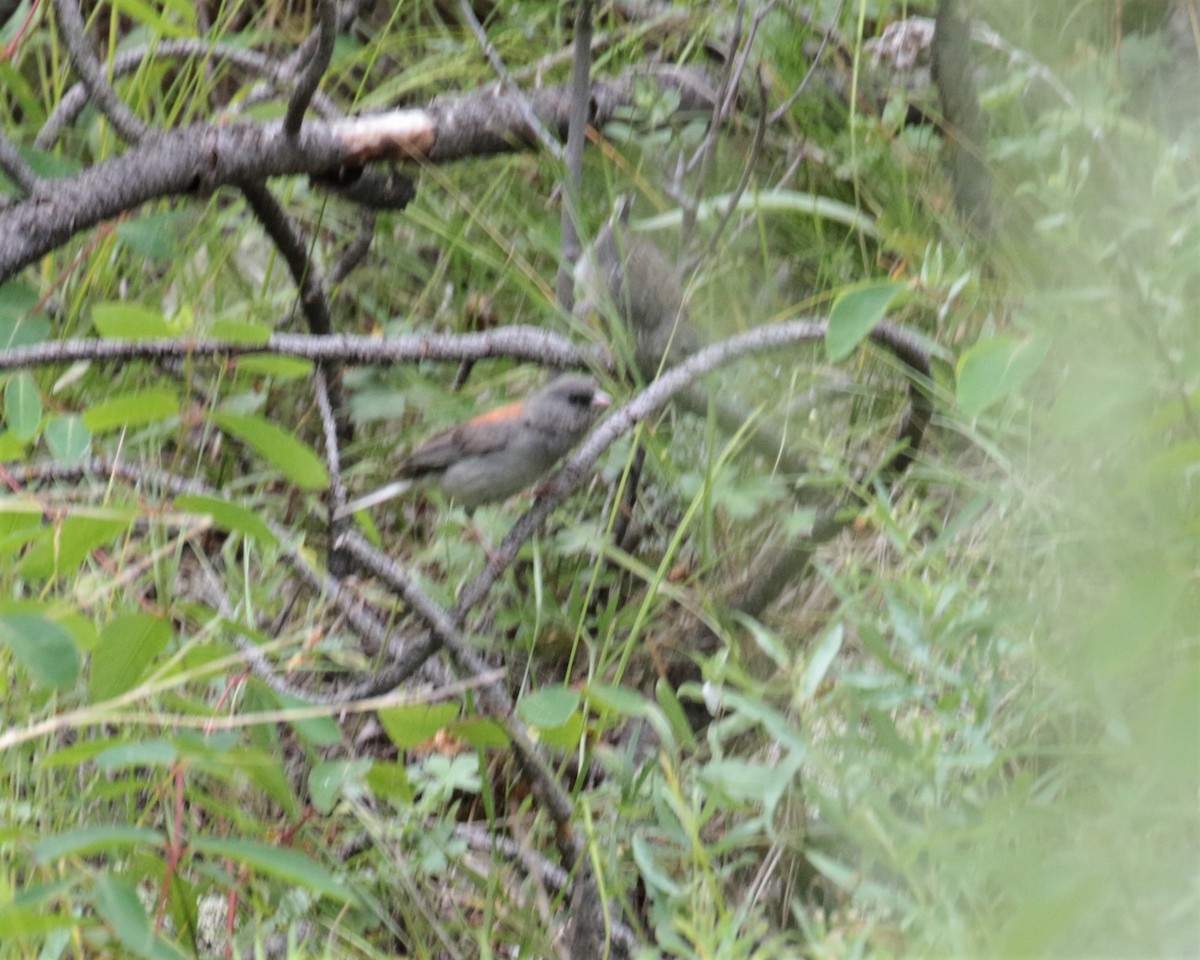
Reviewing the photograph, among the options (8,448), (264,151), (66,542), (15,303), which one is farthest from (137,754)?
(264,151)

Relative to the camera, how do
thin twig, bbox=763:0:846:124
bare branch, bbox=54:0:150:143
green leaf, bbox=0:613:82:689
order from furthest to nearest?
thin twig, bbox=763:0:846:124, bare branch, bbox=54:0:150:143, green leaf, bbox=0:613:82:689

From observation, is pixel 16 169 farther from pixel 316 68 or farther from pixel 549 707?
pixel 549 707

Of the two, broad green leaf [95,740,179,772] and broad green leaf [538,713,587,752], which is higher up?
broad green leaf [95,740,179,772]

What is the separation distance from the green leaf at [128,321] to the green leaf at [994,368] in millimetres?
1265

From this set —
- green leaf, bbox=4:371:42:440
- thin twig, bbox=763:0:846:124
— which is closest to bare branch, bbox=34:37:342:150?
thin twig, bbox=763:0:846:124

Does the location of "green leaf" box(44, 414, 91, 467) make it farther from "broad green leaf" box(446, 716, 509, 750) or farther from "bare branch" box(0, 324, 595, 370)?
"broad green leaf" box(446, 716, 509, 750)

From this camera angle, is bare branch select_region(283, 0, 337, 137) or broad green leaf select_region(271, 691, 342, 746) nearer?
broad green leaf select_region(271, 691, 342, 746)

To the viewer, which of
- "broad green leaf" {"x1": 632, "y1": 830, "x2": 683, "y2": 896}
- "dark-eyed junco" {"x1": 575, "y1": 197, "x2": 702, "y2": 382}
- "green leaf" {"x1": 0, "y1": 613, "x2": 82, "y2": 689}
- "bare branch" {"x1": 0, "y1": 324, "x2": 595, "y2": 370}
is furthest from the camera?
"dark-eyed junco" {"x1": 575, "y1": 197, "x2": 702, "y2": 382}

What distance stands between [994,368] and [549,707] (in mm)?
879

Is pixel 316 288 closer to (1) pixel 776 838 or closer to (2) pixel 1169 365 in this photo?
(1) pixel 776 838

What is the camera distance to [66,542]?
1910 mm

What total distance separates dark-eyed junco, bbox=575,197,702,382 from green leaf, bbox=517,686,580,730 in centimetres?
181

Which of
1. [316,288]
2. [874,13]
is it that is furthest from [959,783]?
[874,13]

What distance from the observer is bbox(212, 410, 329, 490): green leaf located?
2.05m
